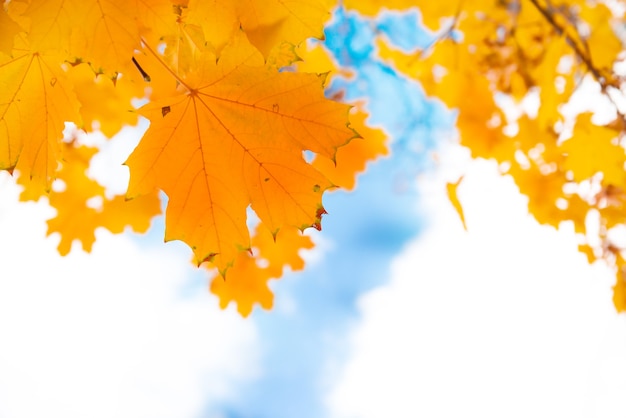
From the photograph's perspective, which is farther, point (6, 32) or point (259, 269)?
point (259, 269)

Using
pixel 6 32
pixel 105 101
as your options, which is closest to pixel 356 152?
pixel 105 101

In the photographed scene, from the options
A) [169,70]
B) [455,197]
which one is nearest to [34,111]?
[169,70]

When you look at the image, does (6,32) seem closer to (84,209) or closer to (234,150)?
(234,150)

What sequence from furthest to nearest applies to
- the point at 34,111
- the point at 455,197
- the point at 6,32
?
the point at 455,197 < the point at 34,111 < the point at 6,32

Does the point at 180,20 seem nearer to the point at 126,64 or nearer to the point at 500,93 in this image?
the point at 126,64

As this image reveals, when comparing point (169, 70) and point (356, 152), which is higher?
point (356, 152)

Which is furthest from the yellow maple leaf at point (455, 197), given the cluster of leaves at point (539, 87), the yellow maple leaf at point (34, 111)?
the yellow maple leaf at point (34, 111)

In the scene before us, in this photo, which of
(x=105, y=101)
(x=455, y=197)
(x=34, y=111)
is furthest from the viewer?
(x=105, y=101)

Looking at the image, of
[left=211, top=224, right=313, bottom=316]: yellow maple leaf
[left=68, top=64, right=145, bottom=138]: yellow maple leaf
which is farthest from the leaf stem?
[left=211, top=224, right=313, bottom=316]: yellow maple leaf

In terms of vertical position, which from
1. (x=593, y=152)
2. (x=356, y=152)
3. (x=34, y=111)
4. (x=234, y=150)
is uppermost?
(x=356, y=152)

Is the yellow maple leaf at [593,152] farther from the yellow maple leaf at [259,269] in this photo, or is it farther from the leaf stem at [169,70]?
the leaf stem at [169,70]
